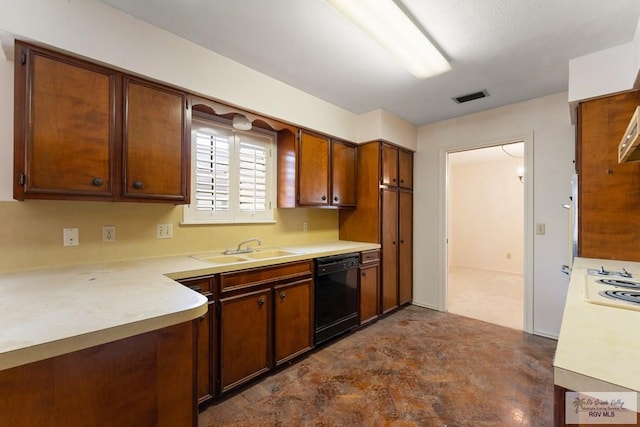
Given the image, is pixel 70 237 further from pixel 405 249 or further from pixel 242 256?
pixel 405 249

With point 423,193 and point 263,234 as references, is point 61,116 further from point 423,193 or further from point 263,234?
point 423,193

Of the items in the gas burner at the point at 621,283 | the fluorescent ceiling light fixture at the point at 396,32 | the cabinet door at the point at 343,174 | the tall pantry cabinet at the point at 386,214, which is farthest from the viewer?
the tall pantry cabinet at the point at 386,214

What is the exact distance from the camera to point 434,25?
73.9 inches

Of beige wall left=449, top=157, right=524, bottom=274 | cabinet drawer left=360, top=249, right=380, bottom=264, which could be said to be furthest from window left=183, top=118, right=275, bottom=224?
beige wall left=449, top=157, right=524, bottom=274

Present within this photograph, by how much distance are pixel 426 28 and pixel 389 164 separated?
1.72 metres

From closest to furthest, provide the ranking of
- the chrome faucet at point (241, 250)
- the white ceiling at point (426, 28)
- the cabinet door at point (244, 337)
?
the white ceiling at point (426, 28)
the cabinet door at point (244, 337)
the chrome faucet at point (241, 250)

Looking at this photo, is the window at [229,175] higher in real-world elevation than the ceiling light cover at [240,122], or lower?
lower

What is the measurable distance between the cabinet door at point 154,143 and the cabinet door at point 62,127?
3.7 inches

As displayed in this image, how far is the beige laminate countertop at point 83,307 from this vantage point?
0.82 m

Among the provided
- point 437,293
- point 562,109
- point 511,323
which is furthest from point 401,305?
point 562,109

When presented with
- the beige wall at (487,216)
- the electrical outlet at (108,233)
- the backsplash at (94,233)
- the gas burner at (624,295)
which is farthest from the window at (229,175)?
the beige wall at (487,216)

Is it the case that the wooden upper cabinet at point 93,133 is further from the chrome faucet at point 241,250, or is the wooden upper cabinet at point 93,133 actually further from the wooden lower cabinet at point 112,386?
the wooden lower cabinet at point 112,386

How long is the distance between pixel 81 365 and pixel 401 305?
3479mm

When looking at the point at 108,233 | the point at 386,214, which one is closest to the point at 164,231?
the point at 108,233
